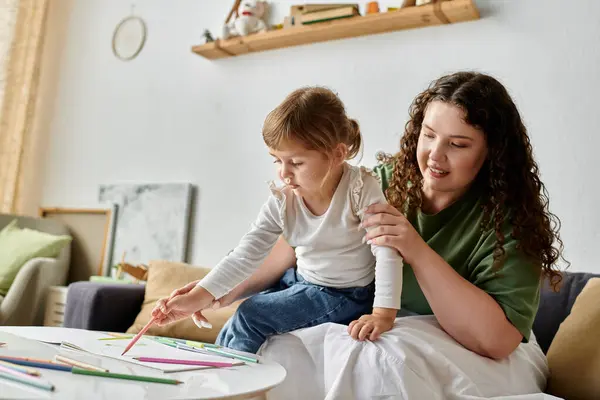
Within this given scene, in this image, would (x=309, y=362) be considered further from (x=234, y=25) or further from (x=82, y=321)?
(x=234, y=25)

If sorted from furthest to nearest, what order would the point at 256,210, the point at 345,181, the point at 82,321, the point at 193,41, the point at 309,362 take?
1. the point at 193,41
2. the point at 256,210
3. the point at 82,321
4. the point at 345,181
5. the point at 309,362

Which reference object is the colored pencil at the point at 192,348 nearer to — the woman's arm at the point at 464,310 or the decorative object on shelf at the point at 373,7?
the woman's arm at the point at 464,310

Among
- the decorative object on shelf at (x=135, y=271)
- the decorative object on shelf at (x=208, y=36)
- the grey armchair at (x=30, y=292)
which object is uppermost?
the decorative object on shelf at (x=208, y=36)

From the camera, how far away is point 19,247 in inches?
124

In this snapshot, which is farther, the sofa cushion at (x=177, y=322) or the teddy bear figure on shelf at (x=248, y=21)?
the teddy bear figure on shelf at (x=248, y=21)

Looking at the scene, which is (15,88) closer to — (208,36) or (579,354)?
(208,36)

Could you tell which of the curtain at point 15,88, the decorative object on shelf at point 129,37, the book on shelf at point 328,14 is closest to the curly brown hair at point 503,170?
the book on shelf at point 328,14

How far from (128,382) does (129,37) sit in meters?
3.30

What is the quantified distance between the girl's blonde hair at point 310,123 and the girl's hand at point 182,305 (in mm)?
346

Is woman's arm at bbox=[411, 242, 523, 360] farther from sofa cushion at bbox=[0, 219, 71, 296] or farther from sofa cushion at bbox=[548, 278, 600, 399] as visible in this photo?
sofa cushion at bbox=[0, 219, 71, 296]

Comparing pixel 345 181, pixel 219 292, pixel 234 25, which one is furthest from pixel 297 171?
pixel 234 25

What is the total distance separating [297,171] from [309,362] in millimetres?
388

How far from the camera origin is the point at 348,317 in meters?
1.29

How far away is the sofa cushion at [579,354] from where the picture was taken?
146 cm
